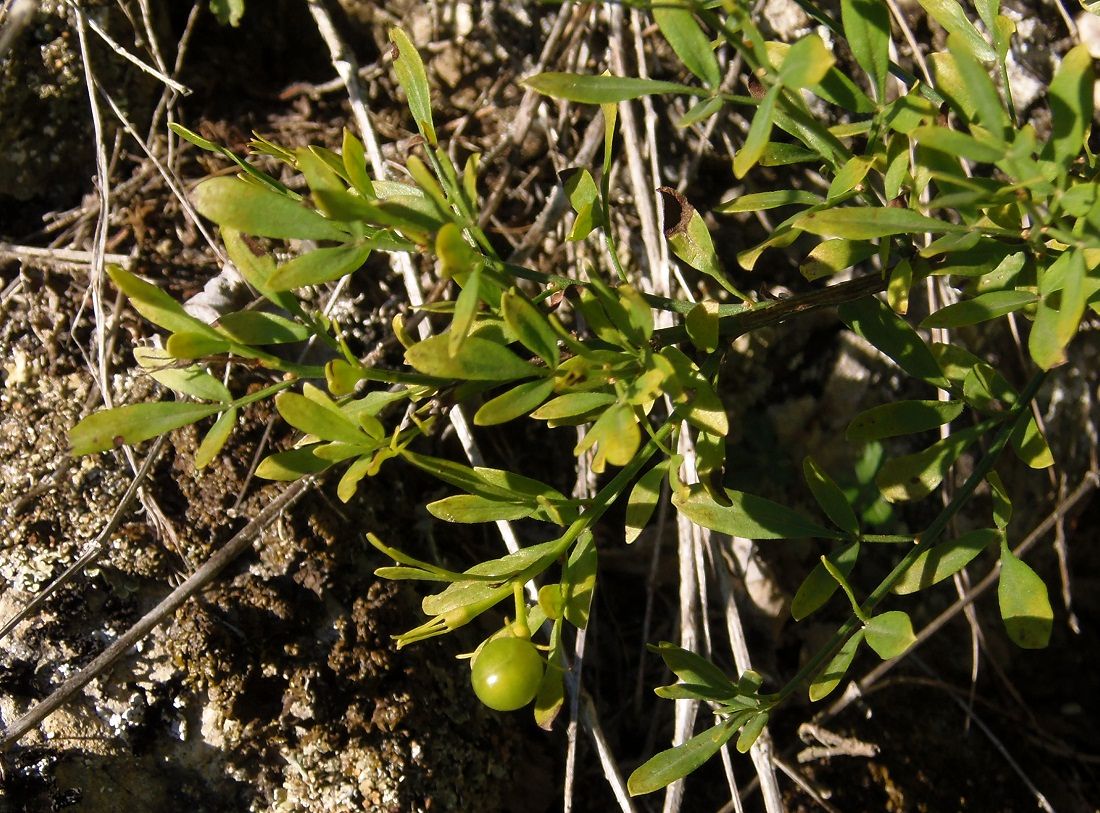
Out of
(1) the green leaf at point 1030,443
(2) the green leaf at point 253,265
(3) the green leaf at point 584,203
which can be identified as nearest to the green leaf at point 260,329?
(2) the green leaf at point 253,265

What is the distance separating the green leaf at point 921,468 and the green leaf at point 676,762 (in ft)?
1.30

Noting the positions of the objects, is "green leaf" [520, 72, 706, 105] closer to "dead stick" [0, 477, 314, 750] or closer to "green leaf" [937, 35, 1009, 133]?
"green leaf" [937, 35, 1009, 133]

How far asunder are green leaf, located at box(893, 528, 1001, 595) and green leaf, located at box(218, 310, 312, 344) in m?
0.85

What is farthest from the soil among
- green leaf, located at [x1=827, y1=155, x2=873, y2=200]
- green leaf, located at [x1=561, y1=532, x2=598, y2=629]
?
green leaf, located at [x1=827, y1=155, x2=873, y2=200]

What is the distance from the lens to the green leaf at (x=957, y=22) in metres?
1.23

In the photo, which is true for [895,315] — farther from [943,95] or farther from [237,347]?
[237,347]

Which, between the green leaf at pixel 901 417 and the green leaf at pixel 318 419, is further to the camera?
the green leaf at pixel 901 417

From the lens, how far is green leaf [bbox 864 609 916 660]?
3.55 feet

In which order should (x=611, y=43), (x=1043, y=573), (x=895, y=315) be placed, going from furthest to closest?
1. (x=1043, y=573)
2. (x=611, y=43)
3. (x=895, y=315)

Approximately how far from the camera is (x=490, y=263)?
1.05 m

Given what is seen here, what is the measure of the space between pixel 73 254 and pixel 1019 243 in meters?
1.57

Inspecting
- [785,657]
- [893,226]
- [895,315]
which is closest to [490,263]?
[893,226]

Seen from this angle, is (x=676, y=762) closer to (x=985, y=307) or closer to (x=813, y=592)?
(x=813, y=592)

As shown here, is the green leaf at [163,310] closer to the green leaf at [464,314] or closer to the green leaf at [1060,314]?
the green leaf at [464,314]
